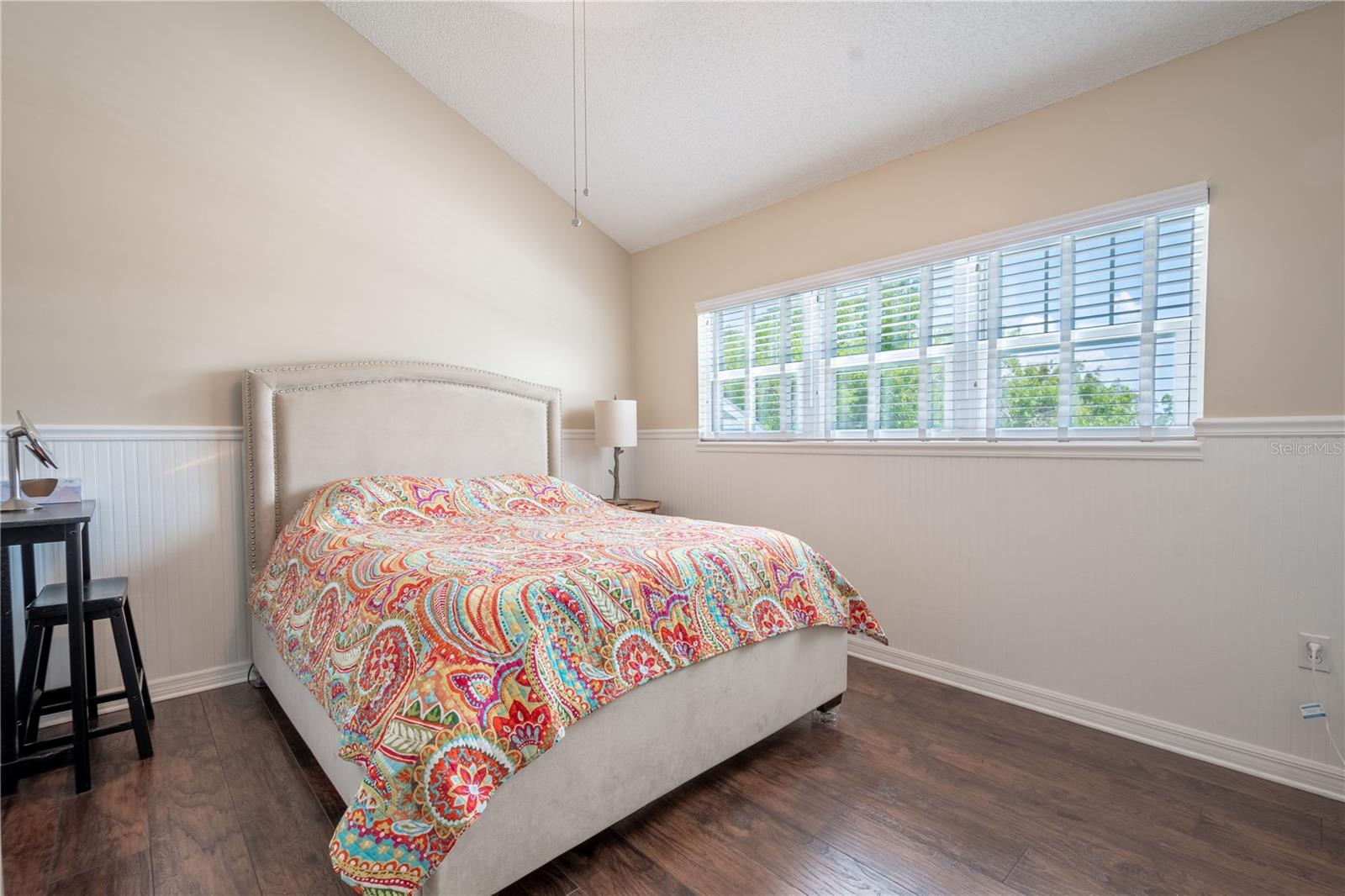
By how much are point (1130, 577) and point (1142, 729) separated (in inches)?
21.3

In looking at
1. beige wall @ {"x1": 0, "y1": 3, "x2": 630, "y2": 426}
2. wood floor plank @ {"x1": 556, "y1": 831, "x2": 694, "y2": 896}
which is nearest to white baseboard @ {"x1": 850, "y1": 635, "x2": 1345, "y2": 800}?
wood floor plank @ {"x1": 556, "y1": 831, "x2": 694, "y2": 896}

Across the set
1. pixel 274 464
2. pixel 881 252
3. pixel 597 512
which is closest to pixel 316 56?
pixel 274 464

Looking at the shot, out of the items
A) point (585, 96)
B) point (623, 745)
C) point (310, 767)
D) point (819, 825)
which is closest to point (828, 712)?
point (819, 825)

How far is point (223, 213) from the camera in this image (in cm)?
280

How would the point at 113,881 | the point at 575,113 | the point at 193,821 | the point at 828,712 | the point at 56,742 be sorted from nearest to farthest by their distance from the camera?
1. the point at 113,881
2. the point at 193,821
3. the point at 56,742
4. the point at 828,712
5. the point at 575,113

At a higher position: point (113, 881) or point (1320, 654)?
point (1320, 654)

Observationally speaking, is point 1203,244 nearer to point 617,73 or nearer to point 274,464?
point 617,73

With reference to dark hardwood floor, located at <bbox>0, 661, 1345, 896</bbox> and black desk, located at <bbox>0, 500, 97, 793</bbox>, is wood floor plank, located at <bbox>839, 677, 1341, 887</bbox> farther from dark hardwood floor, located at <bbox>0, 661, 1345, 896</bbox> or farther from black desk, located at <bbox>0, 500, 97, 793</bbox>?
black desk, located at <bbox>0, 500, 97, 793</bbox>

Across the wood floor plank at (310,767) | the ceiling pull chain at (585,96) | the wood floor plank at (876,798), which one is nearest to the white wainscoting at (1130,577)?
the wood floor plank at (876,798)

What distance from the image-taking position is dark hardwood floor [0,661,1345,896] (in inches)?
62.8

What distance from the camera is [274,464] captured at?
9.27ft

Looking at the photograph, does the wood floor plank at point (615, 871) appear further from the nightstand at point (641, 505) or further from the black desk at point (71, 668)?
the nightstand at point (641, 505)

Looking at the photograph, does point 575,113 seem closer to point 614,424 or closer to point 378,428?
point 614,424

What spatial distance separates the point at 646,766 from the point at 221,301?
263cm
